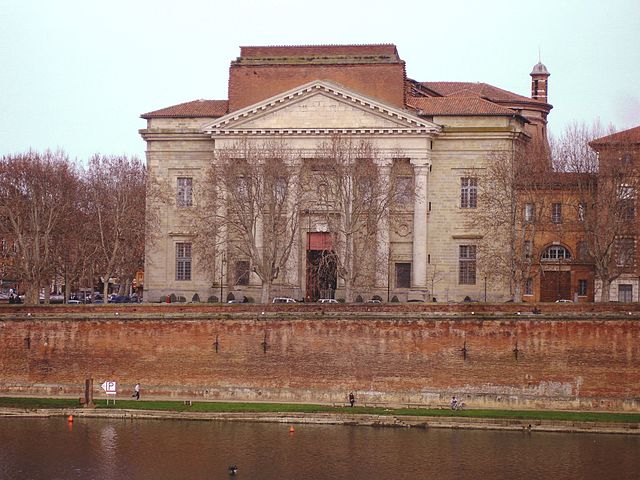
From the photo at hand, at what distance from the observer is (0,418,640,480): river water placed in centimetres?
5488

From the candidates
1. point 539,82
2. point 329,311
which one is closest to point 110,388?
point 329,311

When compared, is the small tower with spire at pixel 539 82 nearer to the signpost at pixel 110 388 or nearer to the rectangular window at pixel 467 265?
the rectangular window at pixel 467 265

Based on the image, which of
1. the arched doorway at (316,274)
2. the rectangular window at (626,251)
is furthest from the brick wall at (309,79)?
the rectangular window at (626,251)

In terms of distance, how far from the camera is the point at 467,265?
86.9m

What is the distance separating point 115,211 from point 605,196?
29.8 m

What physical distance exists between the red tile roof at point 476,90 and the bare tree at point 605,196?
22.8 m

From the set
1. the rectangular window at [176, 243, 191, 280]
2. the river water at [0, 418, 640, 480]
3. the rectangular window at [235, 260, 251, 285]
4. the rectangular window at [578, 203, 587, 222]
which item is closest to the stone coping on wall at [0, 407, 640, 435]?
the river water at [0, 418, 640, 480]

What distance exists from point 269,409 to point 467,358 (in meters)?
9.76

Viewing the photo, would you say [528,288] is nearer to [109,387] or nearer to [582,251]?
[582,251]

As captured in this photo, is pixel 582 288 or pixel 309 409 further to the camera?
pixel 582 288

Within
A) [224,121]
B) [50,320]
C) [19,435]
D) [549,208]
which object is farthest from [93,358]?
[549,208]

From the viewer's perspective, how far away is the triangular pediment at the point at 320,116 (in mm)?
84312

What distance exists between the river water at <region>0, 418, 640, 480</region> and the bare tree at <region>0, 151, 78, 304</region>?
682 inches

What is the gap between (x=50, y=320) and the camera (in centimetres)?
7044
